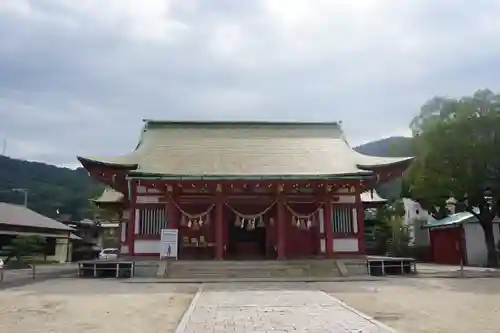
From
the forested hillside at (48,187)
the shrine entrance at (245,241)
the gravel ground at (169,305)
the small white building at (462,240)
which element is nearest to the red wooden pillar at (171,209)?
the shrine entrance at (245,241)

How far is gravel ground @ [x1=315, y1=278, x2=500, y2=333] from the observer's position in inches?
322

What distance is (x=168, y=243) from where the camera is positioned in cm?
1933

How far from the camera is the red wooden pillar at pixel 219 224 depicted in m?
19.6

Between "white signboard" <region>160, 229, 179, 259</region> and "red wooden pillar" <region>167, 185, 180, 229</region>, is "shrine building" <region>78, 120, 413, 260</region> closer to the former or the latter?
"red wooden pillar" <region>167, 185, 180, 229</region>

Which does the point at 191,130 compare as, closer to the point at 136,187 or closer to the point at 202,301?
the point at 136,187

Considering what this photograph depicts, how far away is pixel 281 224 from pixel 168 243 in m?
A: 4.77

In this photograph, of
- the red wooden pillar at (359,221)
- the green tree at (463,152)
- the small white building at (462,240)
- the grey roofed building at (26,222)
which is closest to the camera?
the red wooden pillar at (359,221)

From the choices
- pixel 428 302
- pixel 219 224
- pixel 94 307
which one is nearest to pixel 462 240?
pixel 219 224

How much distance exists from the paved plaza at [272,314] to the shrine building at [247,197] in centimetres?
727

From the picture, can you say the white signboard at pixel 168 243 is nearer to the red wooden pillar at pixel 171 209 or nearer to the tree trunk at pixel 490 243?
the red wooden pillar at pixel 171 209

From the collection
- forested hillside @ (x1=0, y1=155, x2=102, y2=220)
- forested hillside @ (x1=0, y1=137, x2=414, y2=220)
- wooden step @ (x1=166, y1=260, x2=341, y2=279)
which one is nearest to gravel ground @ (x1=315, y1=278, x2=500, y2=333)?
wooden step @ (x1=166, y1=260, x2=341, y2=279)

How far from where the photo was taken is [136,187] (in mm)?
20828

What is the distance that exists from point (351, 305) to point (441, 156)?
50.2ft

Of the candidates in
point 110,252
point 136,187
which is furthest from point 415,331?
point 110,252
